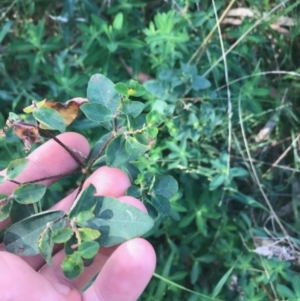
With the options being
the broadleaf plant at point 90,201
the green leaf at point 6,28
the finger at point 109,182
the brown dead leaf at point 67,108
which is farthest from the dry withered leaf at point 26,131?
the green leaf at point 6,28

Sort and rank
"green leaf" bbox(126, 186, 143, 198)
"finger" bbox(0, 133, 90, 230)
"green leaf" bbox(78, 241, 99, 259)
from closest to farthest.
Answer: "green leaf" bbox(78, 241, 99, 259), "green leaf" bbox(126, 186, 143, 198), "finger" bbox(0, 133, 90, 230)

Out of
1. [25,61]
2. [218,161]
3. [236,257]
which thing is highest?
[25,61]

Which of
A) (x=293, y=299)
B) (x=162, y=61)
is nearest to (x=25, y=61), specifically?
(x=162, y=61)

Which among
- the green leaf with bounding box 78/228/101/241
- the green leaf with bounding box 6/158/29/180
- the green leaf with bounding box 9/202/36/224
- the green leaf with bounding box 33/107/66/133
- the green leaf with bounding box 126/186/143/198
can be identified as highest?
→ the green leaf with bounding box 33/107/66/133

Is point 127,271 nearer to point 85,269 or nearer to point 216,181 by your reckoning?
point 85,269

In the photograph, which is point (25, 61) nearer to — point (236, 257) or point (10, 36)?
point (10, 36)

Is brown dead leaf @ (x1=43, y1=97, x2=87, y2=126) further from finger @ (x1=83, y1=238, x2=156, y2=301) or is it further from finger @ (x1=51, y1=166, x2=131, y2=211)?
→ finger @ (x1=83, y1=238, x2=156, y2=301)

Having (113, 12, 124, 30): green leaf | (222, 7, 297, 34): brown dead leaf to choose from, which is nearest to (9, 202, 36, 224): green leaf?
(113, 12, 124, 30): green leaf
